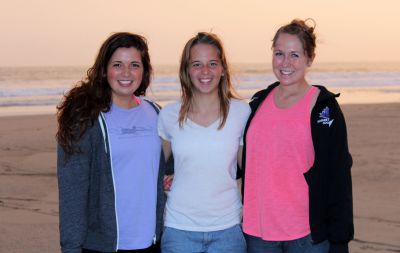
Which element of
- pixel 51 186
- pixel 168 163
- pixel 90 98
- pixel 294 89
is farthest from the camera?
pixel 51 186

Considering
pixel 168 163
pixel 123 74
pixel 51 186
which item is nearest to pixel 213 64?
pixel 123 74

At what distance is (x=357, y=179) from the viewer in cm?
821

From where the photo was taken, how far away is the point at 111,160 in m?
3.14

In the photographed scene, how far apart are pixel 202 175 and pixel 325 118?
0.77m

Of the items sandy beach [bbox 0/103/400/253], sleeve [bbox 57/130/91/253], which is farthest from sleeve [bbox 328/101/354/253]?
sandy beach [bbox 0/103/400/253]

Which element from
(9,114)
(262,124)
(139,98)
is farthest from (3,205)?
(9,114)

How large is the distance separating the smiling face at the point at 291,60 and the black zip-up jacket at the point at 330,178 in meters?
0.22

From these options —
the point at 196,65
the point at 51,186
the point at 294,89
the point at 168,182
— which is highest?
the point at 196,65

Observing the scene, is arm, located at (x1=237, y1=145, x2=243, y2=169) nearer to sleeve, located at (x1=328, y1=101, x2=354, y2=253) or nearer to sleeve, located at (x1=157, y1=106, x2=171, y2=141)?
sleeve, located at (x1=157, y1=106, x2=171, y2=141)

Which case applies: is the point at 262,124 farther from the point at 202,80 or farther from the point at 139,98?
the point at 139,98

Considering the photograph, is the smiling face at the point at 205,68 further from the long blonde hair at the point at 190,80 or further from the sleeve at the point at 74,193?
the sleeve at the point at 74,193

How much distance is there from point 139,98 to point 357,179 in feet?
17.9

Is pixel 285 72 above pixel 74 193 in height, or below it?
above

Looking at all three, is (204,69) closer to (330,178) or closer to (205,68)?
(205,68)
